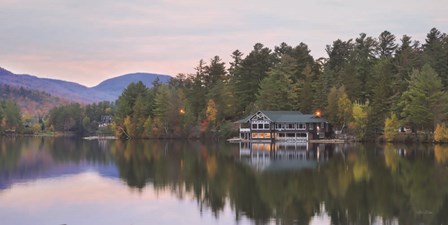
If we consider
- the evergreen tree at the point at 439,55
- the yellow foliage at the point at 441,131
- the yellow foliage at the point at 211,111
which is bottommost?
the yellow foliage at the point at 441,131

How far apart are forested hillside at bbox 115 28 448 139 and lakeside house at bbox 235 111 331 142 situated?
2.29 metres

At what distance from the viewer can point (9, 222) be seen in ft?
60.0

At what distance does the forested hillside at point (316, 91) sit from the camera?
227 feet

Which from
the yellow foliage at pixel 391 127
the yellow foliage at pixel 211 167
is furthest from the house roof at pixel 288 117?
the yellow foliage at pixel 211 167

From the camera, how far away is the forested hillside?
69188mm

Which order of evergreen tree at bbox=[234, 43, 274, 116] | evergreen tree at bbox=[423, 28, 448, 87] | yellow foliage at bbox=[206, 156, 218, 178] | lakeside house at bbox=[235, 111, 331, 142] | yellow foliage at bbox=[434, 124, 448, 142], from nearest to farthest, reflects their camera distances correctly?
yellow foliage at bbox=[206, 156, 218, 178] < yellow foliage at bbox=[434, 124, 448, 142] < evergreen tree at bbox=[423, 28, 448, 87] < lakeside house at bbox=[235, 111, 331, 142] < evergreen tree at bbox=[234, 43, 274, 116]

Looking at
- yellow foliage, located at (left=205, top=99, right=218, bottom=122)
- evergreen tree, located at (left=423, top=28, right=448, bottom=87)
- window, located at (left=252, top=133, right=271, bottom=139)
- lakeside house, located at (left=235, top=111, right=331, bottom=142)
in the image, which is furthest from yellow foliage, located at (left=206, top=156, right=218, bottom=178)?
yellow foliage, located at (left=205, top=99, right=218, bottom=122)

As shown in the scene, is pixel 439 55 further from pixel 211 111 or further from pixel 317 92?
pixel 211 111

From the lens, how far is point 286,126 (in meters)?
79.2

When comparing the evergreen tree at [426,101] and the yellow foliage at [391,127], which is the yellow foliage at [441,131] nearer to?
the evergreen tree at [426,101]

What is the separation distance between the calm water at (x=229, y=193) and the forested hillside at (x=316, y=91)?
32069 millimetres

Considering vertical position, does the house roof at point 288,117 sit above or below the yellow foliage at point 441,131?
above

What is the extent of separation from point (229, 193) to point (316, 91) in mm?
61742

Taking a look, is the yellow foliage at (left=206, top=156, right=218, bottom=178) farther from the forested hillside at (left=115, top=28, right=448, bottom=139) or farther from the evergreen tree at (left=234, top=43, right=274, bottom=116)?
the evergreen tree at (left=234, top=43, right=274, bottom=116)
